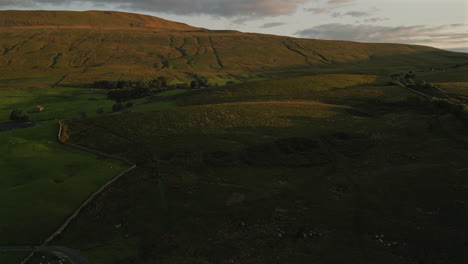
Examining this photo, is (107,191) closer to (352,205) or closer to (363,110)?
(352,205)

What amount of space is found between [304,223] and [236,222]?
23.9 feet

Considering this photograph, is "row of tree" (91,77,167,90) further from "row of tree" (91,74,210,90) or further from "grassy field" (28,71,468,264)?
"grassy field" (28,71,468,264)

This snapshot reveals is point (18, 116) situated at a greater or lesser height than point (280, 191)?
lesser

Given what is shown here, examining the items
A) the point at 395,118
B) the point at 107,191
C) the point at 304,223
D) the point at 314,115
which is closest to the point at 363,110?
the point at 395,118

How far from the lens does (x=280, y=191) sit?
3762cm

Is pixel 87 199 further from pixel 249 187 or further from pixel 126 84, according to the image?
pixel 126 84

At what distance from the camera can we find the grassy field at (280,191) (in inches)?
1054

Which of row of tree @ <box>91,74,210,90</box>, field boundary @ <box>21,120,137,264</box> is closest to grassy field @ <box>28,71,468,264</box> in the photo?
field boundary @ <box>21,120,137,264</box>

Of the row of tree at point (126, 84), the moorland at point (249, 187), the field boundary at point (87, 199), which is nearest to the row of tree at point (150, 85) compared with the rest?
the row of tree at point (126, 84)

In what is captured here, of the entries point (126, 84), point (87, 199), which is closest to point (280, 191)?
point (87, 199)

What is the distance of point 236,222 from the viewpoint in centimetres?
3156

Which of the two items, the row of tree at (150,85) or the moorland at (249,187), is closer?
the moorland at (249,187)

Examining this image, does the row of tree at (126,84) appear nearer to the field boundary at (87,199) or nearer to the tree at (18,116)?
the tree at (18,116)

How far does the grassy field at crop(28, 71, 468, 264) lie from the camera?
26766 millimetres
